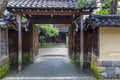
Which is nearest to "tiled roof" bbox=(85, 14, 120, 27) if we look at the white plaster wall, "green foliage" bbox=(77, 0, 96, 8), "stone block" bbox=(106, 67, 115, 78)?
the white plaster wall

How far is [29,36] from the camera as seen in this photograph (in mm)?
14992

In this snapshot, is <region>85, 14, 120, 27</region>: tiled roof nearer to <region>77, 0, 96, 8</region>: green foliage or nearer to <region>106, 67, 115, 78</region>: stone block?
<region>77, 0, 96, 8</region>: green foliage

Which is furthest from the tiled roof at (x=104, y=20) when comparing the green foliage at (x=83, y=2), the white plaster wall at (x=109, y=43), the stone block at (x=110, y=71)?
the stone block at (x=110, y=71)

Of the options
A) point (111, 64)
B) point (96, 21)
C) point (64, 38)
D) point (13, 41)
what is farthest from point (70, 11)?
point (64, 38)

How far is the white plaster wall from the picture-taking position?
32.8 feet

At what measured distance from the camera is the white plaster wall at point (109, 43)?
10.00 m

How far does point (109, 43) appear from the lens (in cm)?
1004

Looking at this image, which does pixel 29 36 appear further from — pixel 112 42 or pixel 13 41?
pixel 112 42

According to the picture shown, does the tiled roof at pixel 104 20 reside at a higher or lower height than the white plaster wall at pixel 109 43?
higher

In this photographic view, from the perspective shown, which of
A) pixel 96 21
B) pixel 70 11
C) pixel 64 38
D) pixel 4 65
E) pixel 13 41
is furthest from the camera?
pixel 64 38

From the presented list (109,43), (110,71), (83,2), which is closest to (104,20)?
(109,43)

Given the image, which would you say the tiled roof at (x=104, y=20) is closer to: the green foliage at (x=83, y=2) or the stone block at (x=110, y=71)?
the green foliage at (x=83, y=2)

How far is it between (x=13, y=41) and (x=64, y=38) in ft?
91.4

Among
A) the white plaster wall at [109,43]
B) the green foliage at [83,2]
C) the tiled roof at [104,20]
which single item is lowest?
the white plaster wall at [109,43]
